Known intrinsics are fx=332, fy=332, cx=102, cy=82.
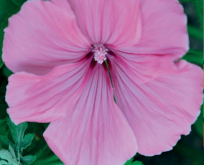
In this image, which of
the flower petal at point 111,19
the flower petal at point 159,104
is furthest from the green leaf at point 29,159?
the flower petal at point 111,19

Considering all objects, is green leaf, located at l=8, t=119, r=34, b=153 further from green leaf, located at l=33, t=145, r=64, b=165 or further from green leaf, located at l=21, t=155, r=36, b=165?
green leaf, located at l=33, t=145, r=64, b=165

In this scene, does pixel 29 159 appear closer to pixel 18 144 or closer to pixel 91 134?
pixel 18 144

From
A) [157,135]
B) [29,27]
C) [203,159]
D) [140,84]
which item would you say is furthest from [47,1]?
[203,159]

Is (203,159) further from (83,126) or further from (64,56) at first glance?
(64,56)

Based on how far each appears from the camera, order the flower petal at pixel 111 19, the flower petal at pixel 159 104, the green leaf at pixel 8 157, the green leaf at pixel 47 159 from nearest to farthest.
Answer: the flower petal at pixel 111 19, the flower petal at pixel 159 104, the green leaf at pixel 8 157, the green leaf at pixel 47 159

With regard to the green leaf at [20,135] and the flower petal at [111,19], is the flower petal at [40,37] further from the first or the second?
the green leaf at [20,135]

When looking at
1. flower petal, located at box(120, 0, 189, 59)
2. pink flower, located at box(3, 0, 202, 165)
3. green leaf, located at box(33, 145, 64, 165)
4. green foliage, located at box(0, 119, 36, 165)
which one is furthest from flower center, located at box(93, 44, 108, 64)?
green leaf, located at box(33, 145, 64, 165)

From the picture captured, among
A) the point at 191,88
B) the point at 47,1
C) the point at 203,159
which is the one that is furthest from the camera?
the point at 203,159
